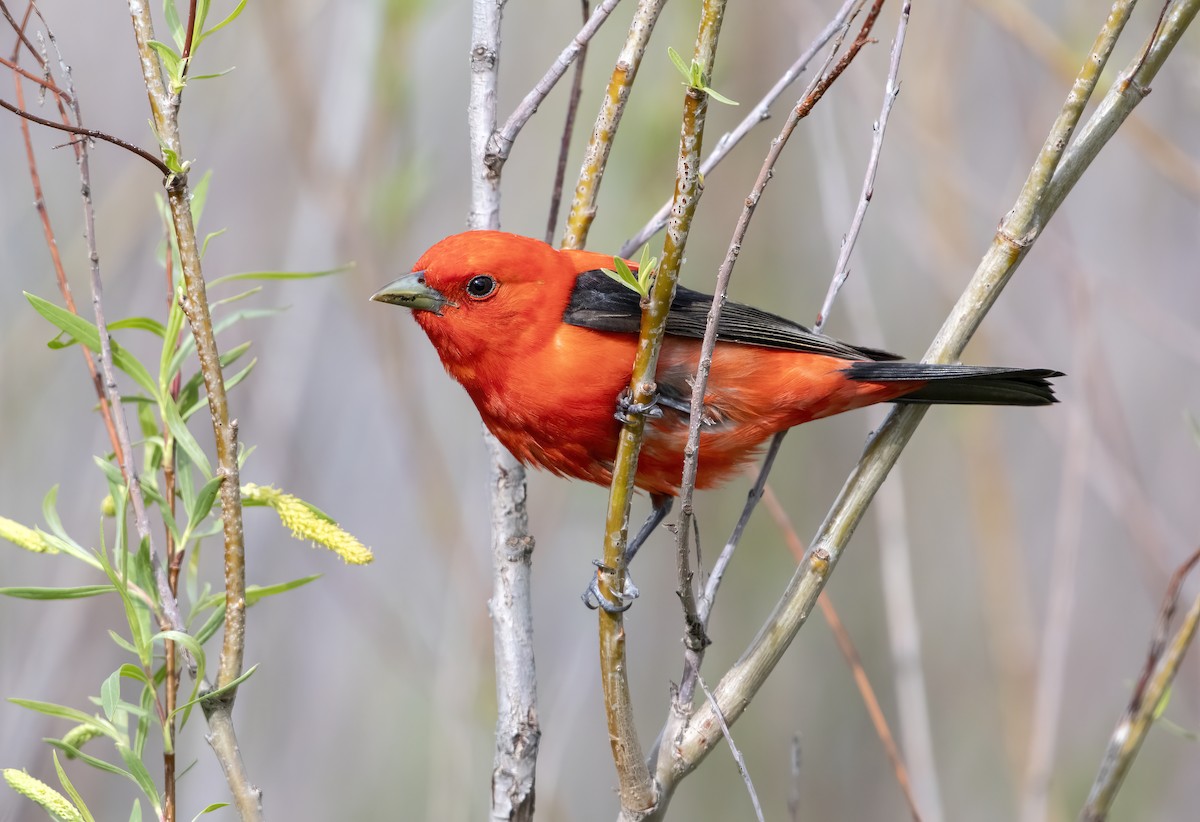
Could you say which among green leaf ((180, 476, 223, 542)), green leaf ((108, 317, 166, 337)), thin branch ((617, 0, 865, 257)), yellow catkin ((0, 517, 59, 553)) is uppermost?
thin branch ((617, 0, 865, 257))

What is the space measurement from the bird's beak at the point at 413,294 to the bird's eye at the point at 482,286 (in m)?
0.10

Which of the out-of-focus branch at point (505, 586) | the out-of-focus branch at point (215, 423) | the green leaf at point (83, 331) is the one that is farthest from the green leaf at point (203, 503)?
the out-of-focus branch at point (505, 586)

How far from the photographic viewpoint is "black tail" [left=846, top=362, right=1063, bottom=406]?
2787 mm

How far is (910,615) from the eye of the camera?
3.79 m

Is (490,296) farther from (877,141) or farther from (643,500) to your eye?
(643,500)

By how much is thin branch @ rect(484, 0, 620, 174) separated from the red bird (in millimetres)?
296

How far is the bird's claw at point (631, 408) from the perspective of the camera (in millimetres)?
2225

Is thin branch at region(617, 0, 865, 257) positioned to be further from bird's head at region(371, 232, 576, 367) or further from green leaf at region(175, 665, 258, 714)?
green leaf at region(175, 665, 258, 714)

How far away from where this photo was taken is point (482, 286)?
3223mm

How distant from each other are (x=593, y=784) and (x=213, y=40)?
14.1ft

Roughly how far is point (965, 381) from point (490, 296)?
1.35 meters

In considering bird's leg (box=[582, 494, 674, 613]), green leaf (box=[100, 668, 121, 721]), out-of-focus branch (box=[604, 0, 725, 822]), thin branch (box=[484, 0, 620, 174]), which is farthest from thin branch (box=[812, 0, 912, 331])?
green leaf (box=[100, 668, 121, 721])

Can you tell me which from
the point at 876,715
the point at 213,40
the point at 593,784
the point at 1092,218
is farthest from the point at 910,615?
the point at 213,40

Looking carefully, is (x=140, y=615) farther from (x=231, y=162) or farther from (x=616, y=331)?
(x=231, y=162)
